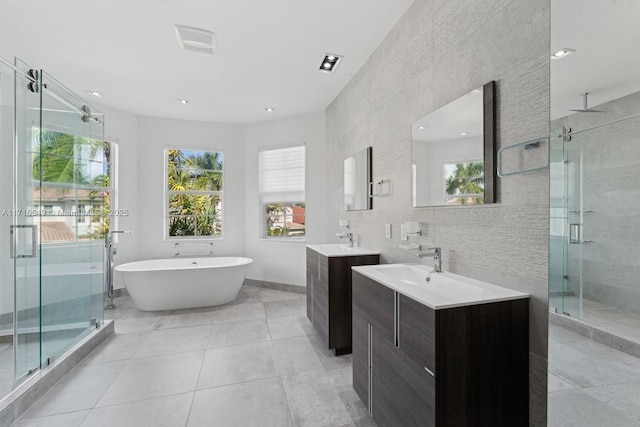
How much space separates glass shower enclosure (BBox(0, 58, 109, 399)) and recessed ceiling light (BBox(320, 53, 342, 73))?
235cm

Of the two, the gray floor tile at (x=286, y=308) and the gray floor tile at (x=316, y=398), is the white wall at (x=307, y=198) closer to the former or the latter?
the gray floor tile at (x=286, y=308)

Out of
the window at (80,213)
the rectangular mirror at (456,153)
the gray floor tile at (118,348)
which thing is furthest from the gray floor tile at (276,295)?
the rectangular mirror at (456,153)

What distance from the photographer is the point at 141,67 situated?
Result: 3.20m

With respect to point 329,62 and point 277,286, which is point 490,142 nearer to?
point 329,62

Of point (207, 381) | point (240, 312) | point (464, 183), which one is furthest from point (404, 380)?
point (240, 312)

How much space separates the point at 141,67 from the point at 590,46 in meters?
3.78

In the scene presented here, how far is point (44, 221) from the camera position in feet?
7.11

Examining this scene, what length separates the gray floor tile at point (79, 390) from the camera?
1.91m

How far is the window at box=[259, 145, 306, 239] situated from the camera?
15.6ft

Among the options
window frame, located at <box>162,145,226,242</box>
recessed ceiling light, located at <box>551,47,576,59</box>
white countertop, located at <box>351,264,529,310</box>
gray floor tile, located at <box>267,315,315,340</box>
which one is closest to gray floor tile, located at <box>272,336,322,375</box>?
gray floor tile, located at <box>267,315,315,340</box>

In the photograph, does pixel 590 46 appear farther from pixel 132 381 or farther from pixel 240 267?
pixel 240 267

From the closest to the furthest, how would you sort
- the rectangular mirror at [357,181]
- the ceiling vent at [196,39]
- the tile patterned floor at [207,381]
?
1. the tile patterned floor at [207,381]
2. the ceiling vent at [196,39]
3. the rectangular mirror at [357,181]

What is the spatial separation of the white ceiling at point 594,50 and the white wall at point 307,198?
3477mm

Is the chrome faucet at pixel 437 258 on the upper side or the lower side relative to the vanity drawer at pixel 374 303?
upper
